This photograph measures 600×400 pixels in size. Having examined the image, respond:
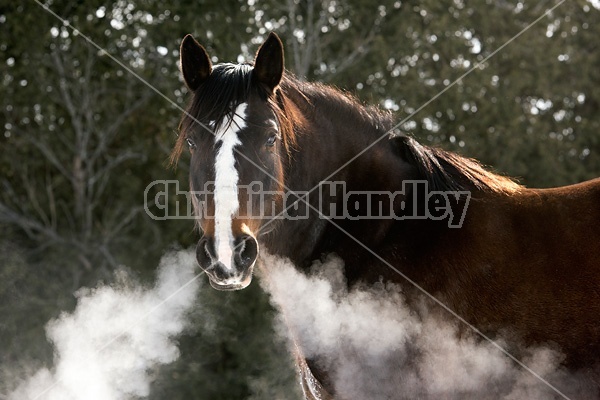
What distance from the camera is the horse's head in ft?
9.82

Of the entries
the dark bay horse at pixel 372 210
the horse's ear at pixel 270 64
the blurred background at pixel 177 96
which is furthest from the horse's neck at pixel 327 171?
the blurred background at pixel 177 96

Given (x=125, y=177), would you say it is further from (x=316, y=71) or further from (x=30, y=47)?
(x=316, y=71)

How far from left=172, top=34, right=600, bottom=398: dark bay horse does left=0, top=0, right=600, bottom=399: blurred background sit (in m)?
5.39

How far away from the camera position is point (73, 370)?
6449 millimetres

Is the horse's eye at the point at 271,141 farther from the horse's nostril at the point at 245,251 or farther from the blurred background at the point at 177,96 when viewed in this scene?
the blurred background at the point at 177,96

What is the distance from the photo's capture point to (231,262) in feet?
9.65

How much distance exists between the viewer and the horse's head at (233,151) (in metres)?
2.99

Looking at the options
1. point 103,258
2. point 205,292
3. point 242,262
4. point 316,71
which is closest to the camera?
point 242,262

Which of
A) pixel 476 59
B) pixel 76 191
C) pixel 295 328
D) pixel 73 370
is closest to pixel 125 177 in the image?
pixel 76 191

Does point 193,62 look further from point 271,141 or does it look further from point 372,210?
point 372,210

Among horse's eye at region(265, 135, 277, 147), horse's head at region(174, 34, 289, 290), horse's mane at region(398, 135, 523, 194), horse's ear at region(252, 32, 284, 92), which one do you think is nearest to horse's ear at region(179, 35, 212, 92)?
horse's head at region(174, 34, 289, 290)

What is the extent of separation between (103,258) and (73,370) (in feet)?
10.5

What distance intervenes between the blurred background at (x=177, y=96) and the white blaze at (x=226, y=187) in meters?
5.75

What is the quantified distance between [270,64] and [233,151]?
53cm
